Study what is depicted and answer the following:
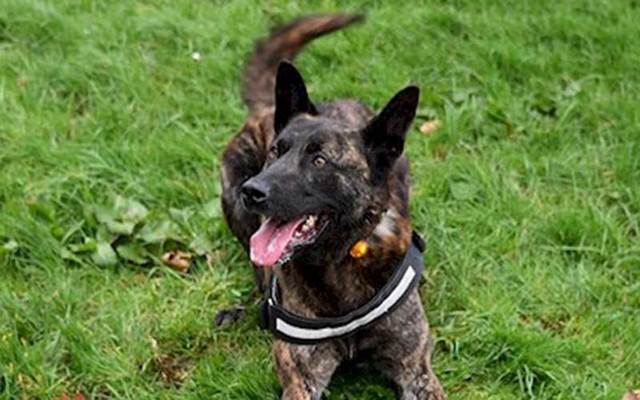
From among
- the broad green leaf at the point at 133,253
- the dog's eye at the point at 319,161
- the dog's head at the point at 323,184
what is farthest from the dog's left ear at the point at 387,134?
the broad green leaf at the point at 133,253

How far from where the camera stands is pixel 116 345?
3855 mm

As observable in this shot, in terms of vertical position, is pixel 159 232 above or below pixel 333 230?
below

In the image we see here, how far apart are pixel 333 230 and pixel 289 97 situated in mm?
525

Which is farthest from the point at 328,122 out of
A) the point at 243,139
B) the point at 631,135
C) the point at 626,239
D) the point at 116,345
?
the point at 631,135

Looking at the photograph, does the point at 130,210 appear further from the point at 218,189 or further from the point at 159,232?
the point at 218,189

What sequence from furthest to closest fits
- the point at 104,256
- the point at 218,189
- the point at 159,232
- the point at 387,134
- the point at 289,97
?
1. the point at 218,189
2. the point at 159,232
3. the point at 104,256
4. the point at 289,97
5. the point at 387,134

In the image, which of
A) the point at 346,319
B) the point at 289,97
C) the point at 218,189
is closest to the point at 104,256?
the point at 218,189

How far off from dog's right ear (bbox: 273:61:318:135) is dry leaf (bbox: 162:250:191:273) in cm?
90

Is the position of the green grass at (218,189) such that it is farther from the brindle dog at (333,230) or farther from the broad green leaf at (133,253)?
the brindle dog at (333,230)

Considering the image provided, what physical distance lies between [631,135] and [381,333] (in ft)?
6.45

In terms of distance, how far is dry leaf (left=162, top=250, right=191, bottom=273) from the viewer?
4277mm

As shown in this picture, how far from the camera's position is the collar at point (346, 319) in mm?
3416

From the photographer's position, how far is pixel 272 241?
3238mm

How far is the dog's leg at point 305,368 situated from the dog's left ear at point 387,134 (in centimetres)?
59
